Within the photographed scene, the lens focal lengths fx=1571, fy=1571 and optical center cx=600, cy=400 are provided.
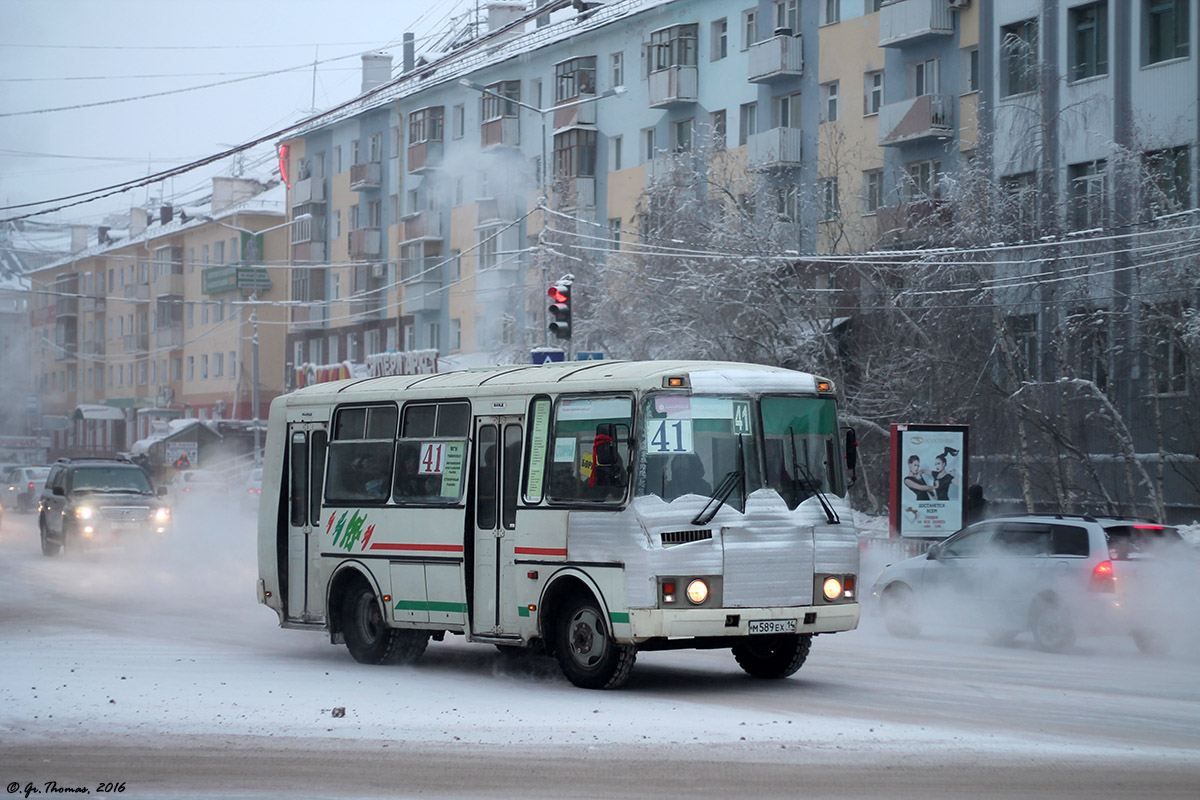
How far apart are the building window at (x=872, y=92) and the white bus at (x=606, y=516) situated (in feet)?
97.9

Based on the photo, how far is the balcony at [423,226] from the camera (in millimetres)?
61312

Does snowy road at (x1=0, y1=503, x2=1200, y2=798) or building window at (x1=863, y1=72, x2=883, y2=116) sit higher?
building window at (x1=863, y1=72, x2=883, y2=116)

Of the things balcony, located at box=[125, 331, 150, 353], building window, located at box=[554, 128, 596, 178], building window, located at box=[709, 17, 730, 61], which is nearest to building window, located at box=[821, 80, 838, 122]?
building window, located at box=[709, 17, 730, 61]

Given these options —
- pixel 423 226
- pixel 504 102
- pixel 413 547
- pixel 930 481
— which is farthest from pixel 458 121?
pixel 413 547

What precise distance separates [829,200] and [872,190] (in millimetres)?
2738

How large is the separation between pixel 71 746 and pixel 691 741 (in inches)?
154

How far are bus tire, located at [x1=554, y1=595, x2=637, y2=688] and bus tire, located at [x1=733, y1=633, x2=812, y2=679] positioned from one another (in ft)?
4.49

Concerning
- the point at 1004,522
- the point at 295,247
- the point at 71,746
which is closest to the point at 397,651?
the point at 71,746

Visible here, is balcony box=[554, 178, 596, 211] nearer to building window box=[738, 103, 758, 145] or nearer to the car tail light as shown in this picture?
building window box=[738, 103, 758, 145]

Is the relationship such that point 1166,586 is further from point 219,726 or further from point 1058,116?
point 1058,116

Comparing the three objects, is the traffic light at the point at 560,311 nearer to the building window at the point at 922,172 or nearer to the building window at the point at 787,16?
the building window at the point at 922,172

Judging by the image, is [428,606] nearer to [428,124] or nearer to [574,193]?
[574,193]

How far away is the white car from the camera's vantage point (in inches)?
647

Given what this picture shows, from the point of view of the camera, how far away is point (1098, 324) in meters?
30.3
